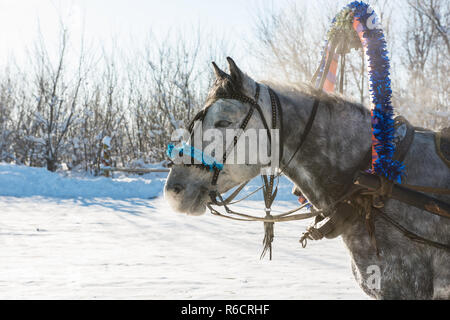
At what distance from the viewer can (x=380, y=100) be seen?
2.17 metres

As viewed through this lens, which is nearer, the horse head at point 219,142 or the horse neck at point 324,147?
the horse head at point 219,142

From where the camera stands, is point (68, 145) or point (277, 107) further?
point (68, 145)

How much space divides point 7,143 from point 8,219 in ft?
54.4

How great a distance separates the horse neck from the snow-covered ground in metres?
1.99

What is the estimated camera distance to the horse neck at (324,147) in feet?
7.14

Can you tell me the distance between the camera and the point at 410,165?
2.15 meters

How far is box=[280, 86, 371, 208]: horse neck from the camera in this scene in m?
2.18

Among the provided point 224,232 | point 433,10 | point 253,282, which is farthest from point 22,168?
point 433,10

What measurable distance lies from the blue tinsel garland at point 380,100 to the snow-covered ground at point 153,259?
2.17 metres

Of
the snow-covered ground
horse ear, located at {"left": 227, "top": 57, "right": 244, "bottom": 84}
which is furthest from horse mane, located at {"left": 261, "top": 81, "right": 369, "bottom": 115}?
the snow-covered ground

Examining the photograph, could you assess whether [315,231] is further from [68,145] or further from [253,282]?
[68,145]

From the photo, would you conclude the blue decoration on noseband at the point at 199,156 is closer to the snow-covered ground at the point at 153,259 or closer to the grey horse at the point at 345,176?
the grey horse at the point at 345,176

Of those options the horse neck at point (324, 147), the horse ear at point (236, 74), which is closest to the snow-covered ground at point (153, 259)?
the horse neck at point (324, 147)
